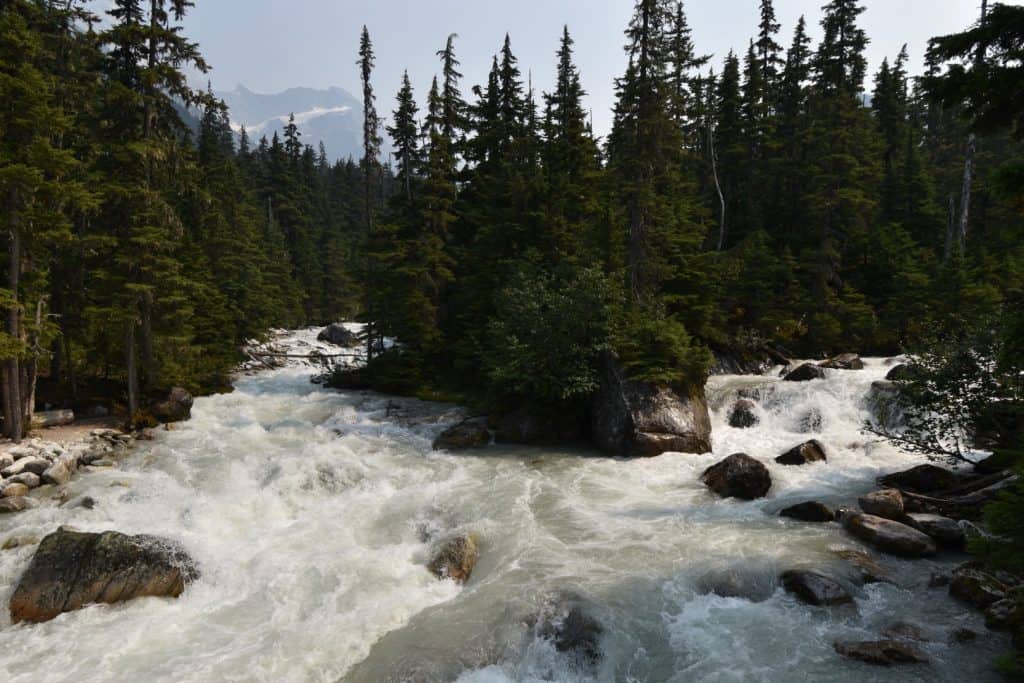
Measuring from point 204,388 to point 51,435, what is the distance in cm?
764

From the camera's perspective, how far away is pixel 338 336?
42.7m

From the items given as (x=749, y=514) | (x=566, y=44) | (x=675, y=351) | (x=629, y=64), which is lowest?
(x=749, y=514)

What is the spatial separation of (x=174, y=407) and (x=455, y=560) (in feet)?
50.6

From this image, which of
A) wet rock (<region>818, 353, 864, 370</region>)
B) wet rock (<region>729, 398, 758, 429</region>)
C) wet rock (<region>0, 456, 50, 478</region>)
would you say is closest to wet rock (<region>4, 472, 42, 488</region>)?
wet rock (<region>0, 456, 50, 478</region>)

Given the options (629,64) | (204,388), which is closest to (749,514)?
(629,64)

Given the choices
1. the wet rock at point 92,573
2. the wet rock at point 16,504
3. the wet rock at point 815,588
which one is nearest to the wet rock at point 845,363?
the wet rock at point 815,588

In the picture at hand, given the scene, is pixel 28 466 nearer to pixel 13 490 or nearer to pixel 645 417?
pixel 13 490

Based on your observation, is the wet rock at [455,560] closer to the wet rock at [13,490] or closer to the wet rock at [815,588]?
the wet rock at [815,588]

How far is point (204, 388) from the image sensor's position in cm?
2458

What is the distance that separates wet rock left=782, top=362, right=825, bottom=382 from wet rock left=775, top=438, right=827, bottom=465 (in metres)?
6.16

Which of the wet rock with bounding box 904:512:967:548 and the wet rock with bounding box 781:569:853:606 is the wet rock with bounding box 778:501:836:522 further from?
the wet rock with bounding box 781:569:853:606

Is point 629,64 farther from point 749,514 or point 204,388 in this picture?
point 204,388

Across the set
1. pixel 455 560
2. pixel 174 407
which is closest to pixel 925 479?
pixel 455 560

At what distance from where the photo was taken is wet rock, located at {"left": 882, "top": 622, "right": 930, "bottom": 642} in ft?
25.7
